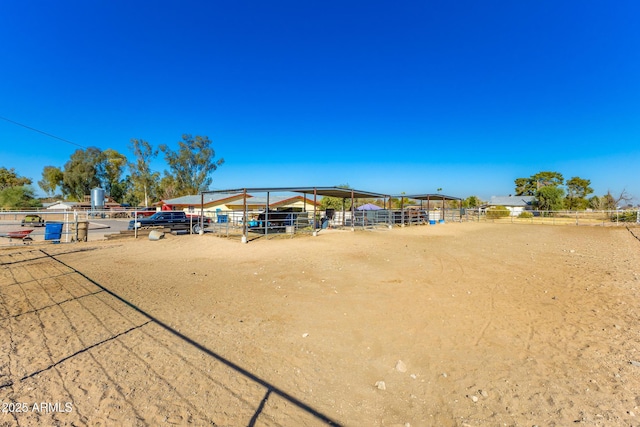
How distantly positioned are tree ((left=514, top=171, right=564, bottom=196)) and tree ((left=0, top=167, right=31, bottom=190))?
10797 centimetres

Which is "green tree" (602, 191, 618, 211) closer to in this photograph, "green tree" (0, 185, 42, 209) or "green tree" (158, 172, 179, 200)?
"green tree" (158, 172, 179, 200)

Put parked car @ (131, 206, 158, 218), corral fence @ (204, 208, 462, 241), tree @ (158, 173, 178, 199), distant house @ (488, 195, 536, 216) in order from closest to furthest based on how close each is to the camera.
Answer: parked car @ (131, 206, 158, 218) → corral fence @ (204, 208, 462, 241) → tree @ (158, 173, 178, 199) → distant house @ (488, 195, 536, 216)

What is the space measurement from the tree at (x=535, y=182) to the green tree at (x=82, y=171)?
90.0 meters

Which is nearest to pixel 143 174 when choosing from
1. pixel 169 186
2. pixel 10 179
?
pixel 169 186

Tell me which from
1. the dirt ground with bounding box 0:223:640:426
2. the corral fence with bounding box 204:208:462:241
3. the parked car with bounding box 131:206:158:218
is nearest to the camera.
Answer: the dirt ground with bounding box 0:223:640:426

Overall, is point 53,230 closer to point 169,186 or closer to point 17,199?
point 169,186

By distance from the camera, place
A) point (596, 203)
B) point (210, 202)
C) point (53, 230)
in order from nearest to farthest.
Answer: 1. point (53, 230)
2. point (210, 202)
3. point (596, 203)

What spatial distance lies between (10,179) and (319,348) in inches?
3326

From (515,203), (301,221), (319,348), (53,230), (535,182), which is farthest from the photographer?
(535,182)

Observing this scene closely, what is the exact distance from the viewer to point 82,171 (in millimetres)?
56156

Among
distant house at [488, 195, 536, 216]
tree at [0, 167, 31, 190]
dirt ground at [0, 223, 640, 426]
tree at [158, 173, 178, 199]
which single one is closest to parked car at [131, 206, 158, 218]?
dirt ground at [0, 223, 640, 426]

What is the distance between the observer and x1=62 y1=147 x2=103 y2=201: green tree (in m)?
55.9

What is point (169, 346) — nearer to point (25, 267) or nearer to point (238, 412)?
point (238, 412)

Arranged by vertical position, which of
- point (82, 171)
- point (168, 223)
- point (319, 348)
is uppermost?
point (82, 171)
